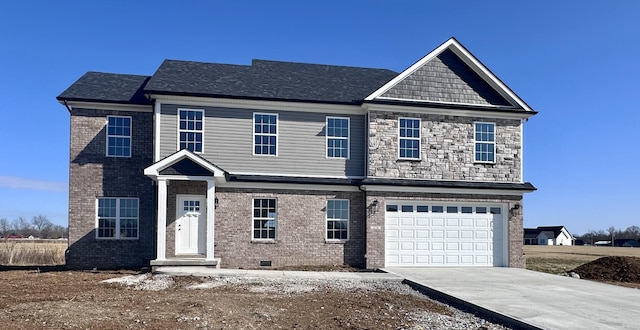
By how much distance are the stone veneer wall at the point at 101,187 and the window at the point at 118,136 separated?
0.17 m

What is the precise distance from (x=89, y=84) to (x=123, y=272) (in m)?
7.64

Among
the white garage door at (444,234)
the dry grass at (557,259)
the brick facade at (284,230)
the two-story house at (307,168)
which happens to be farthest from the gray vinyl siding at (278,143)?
the dry grass at (557,259)

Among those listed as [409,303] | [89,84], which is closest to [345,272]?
[409,303]

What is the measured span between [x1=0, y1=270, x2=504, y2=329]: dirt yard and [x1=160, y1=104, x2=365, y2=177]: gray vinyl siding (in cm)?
495

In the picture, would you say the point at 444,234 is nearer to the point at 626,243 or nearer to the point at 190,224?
the point at 190,224

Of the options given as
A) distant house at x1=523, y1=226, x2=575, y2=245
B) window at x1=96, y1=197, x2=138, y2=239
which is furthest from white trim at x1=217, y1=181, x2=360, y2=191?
distant house at x1=523, y1=226, x2=575, y2=245

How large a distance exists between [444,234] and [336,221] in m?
4.18

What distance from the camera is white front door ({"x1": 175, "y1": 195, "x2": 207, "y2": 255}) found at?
17.0 metres

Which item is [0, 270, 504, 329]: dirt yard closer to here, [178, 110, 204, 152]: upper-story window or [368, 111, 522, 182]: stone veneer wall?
[178, 110, 204, 152]: upper-story window

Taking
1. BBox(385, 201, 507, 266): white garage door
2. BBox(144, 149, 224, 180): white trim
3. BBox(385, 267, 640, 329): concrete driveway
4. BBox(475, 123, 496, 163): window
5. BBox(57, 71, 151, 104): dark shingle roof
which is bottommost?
BBox(385, 267, 640, 329): concrete driveway

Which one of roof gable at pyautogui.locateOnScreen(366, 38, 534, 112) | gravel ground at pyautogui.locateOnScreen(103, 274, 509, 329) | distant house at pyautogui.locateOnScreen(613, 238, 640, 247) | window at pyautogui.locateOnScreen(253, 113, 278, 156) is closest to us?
gravel ground at pyautogui.locateOnScreen(103, 274, 509, 329)

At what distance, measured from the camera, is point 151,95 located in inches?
659

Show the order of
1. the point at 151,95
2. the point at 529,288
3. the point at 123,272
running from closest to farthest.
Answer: the point at 529,288, the point at 123,272, the point at 151,95

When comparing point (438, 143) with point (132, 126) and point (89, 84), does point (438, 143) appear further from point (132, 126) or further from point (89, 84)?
point (89, 84)
